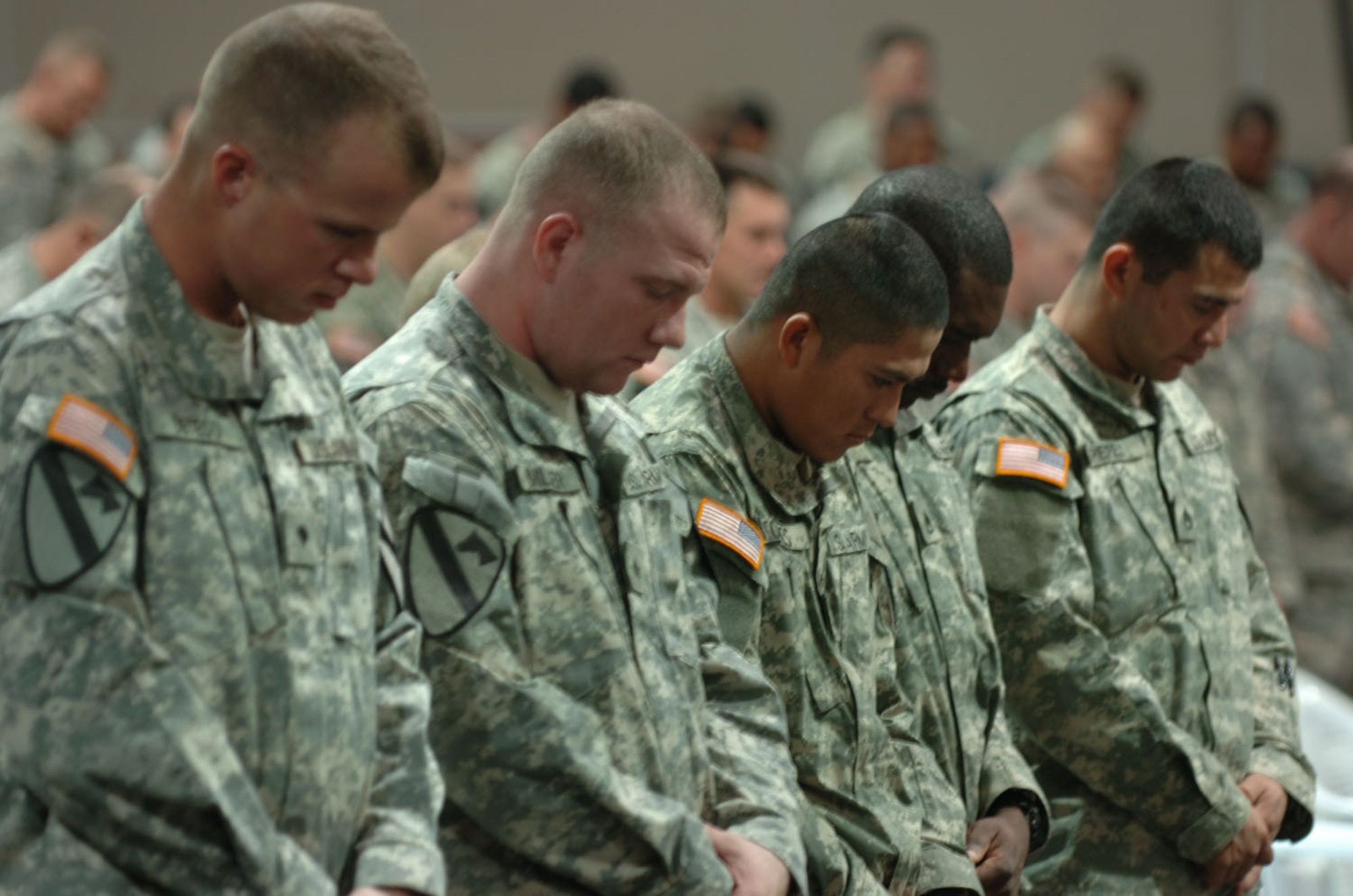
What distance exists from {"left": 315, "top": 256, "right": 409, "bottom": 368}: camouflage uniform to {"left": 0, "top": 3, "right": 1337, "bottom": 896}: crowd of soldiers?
133cm

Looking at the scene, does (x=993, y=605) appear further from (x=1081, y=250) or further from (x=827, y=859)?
(x=1081, y=250)

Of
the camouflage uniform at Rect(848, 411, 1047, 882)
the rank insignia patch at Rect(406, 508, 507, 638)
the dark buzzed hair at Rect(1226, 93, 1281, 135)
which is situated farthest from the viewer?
the dark buzzed hair at Rect(1226, 93, 1281, 135)

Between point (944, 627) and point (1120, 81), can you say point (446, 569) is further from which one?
point (1120, 81)

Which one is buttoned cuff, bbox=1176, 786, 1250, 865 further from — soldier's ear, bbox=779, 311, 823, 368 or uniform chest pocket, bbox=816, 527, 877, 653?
soldier's ear, bbox=779, 311, 823, 368

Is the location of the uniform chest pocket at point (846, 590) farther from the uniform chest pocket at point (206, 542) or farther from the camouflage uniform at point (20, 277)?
the camouflage uniform at point (20, 277)

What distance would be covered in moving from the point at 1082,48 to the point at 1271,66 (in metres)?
1.04

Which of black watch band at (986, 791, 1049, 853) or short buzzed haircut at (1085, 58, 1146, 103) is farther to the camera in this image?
short buzzed haircut at (1085, 58, 1146, 103)

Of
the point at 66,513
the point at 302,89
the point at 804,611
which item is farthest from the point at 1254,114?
the point at 66,513

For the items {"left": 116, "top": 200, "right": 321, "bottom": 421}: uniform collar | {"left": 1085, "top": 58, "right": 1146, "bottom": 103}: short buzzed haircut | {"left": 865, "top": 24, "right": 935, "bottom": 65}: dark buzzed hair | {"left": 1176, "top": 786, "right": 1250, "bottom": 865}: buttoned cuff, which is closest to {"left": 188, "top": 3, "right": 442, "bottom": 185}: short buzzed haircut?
{"left": 116, "top": 200, "right": 321, "bottom": 421}: uniform collar

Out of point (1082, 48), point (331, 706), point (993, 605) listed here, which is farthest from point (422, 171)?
point (1082, 48)

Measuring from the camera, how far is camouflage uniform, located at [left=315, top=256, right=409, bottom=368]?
4449mm

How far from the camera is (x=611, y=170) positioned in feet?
6.88

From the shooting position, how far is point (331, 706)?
169cm

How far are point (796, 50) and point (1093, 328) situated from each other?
21.5 ft
